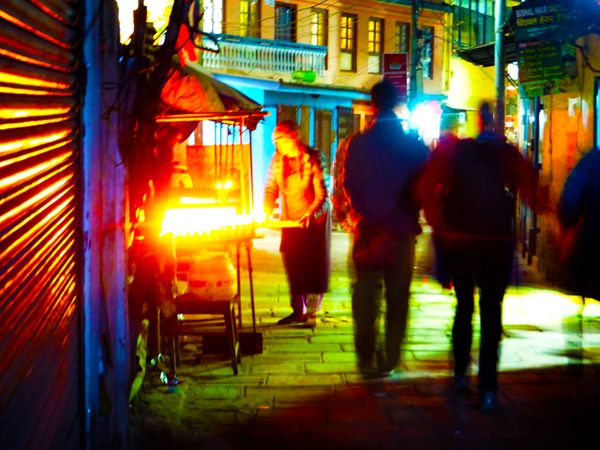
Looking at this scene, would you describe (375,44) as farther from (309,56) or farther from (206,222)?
(206,222)

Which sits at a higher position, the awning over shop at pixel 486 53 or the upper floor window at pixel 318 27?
the upper floor window at pixel 318 27

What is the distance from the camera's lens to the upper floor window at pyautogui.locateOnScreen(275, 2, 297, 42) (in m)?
25.9

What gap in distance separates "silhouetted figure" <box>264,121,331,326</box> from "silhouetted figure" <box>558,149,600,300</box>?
321cm

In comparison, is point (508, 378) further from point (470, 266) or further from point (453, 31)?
point (453, 31)

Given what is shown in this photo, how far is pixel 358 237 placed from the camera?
19.8ft

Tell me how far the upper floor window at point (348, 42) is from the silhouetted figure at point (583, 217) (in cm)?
2362

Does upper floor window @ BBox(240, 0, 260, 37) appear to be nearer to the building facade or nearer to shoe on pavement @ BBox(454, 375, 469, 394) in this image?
the building facade

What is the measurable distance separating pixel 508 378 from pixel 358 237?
1806mm

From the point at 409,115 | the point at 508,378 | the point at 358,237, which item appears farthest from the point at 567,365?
the point at 409,115

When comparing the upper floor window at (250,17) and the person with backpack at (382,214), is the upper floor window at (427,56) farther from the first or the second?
the person with backpack at (382,214)

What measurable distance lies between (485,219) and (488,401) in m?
1.36

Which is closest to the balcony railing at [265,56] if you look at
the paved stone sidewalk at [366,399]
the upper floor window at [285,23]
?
the upper floor window at [285,23]

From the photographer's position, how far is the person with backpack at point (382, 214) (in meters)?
5.95

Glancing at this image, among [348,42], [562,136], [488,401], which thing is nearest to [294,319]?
[488,401]
